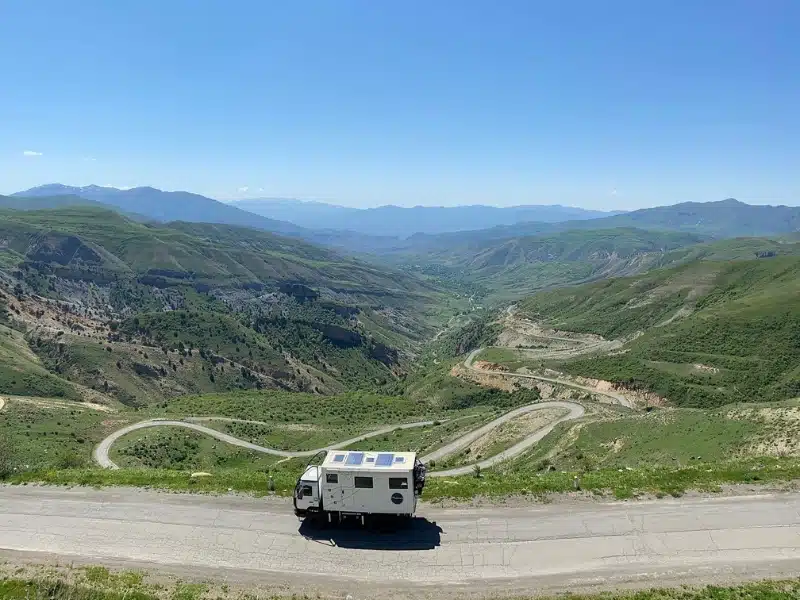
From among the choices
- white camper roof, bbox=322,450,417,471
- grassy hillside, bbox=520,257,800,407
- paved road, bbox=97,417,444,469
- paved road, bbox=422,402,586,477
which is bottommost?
paved road, bbox=97,417,444,469

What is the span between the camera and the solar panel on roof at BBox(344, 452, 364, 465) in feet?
84.0

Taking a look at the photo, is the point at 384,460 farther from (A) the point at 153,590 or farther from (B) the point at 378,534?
(A) the point at 153,590

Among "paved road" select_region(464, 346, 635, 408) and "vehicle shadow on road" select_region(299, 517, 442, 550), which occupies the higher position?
"vehicle shadow on road" select_region(299, 517, 442, 550)

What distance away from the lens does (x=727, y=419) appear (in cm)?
4762

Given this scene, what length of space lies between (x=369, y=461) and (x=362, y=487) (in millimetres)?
1294

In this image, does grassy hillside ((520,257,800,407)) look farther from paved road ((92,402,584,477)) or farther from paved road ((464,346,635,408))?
paved road ((92,402,584,477))

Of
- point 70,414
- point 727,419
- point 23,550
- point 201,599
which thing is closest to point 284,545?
point 201,599

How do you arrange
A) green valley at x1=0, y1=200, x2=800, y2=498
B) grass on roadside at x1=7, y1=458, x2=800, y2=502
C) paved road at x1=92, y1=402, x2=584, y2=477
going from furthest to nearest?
paved road at x1=92, y1=402, x2=584, y2=477, green valley at x1=0, y1=200, x2=800, y2=498, grass on roadside at x1=7, y1=458, x2=800, y2=502

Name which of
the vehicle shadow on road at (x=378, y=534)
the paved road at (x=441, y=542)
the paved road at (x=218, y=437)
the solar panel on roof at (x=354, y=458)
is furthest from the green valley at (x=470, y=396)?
the solar panel on roof at (x=354, y=458)

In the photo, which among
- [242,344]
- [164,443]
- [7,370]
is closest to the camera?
[164,443]

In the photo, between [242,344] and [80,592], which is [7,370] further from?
[80,592]

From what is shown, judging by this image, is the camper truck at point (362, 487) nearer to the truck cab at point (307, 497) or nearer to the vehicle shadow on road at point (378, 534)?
the truck cab at point (307, 497)

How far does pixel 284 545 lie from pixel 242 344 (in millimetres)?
165035

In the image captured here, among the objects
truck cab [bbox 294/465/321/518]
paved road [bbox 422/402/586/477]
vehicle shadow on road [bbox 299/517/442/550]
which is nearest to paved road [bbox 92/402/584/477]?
paved road [bbox 422/402/586/477]
